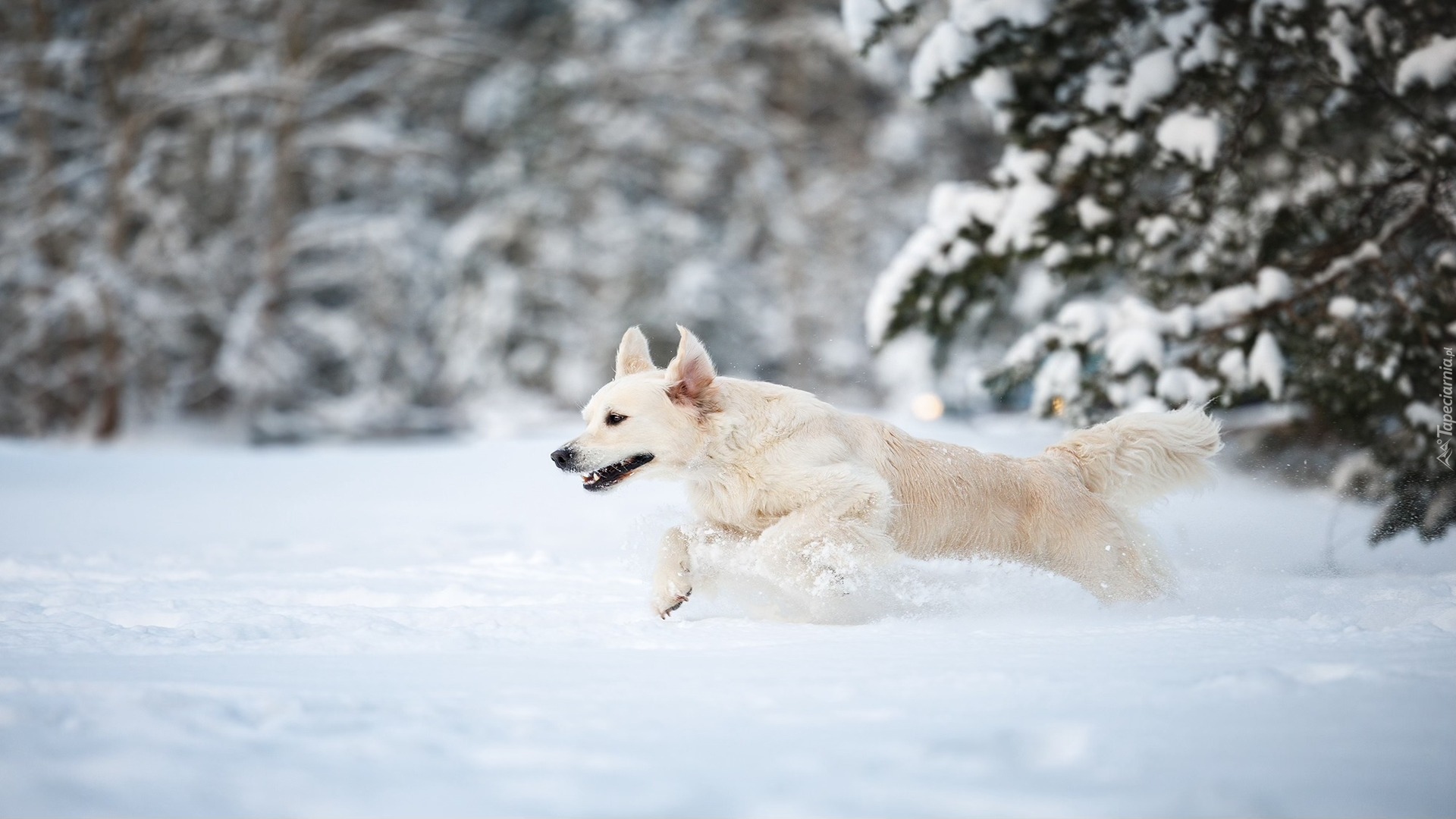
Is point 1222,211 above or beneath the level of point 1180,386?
above

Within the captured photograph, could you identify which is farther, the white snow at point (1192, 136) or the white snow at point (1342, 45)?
the white snow at point (1192, 136)

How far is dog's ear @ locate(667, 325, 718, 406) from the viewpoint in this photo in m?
4.90

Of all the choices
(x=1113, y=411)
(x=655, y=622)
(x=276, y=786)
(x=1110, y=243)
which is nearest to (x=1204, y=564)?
(x=1113, y=411)

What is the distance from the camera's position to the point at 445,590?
5066mm

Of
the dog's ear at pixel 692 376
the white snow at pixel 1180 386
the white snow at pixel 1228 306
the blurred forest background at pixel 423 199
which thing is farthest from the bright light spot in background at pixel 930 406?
the dog's ear at pixel 692 376

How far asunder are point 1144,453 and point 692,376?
2.29 meters

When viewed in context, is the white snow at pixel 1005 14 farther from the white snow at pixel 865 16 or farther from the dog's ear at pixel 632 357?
the dog's ear at pixel 632 357

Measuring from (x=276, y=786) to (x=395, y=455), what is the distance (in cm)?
1362

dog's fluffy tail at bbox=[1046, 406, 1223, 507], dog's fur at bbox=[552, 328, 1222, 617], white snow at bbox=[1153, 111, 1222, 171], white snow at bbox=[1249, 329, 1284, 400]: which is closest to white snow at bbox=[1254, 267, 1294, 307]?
white snow at bbox=[1249, 329, 1284, 400]

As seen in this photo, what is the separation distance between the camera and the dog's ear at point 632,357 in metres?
5.38

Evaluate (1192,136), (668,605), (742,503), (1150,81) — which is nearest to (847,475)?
(742,503)

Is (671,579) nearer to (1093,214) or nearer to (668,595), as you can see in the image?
(668,595)

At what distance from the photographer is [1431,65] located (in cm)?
567

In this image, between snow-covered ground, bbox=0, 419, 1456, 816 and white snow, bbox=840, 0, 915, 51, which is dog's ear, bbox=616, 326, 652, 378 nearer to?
snow-covered ground, bbox=0, 419, 1456, 816
